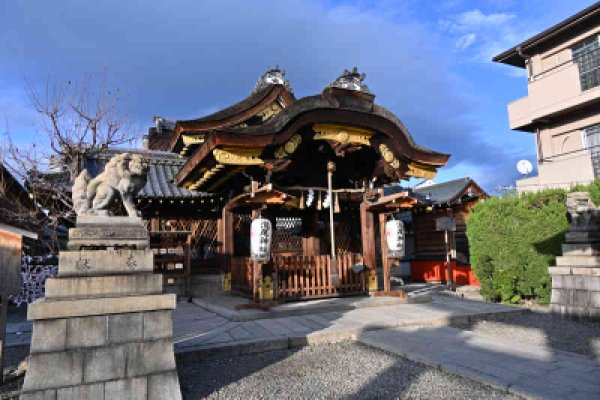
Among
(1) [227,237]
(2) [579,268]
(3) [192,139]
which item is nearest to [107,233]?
(1) [227,237]

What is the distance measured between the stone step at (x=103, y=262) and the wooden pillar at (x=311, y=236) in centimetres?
883

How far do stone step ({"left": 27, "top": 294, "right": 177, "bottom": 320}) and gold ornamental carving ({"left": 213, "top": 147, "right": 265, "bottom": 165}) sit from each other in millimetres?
4847

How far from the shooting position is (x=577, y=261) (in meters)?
8.15

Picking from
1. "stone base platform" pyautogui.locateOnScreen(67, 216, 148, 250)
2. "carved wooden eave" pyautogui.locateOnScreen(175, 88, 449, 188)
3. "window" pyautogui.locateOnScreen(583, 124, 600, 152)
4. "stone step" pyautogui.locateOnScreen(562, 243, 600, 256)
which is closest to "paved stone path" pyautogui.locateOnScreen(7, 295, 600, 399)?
"stone step" pyautogui.locateOnScreen(562, 243, 600, 256)

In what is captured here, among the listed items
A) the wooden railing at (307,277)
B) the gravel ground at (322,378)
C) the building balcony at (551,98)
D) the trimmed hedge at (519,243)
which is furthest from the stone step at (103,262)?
the building balcony at (551,98)

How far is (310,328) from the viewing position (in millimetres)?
6793

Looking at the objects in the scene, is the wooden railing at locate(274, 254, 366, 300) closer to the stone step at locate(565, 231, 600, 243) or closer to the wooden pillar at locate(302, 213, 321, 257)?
the wooden pillar at locate(302, 213, 321, 257)

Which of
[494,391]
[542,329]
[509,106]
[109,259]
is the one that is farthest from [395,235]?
[509,106]

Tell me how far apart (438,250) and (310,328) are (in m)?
12.3

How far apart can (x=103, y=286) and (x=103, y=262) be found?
0.84 feet

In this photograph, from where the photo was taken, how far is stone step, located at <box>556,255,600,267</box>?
7.89 m

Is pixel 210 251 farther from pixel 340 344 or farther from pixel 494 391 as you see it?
pixel 494 391

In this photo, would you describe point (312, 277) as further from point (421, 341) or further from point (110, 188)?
point (110, 188)

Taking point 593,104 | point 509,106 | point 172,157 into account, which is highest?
point 509,106
